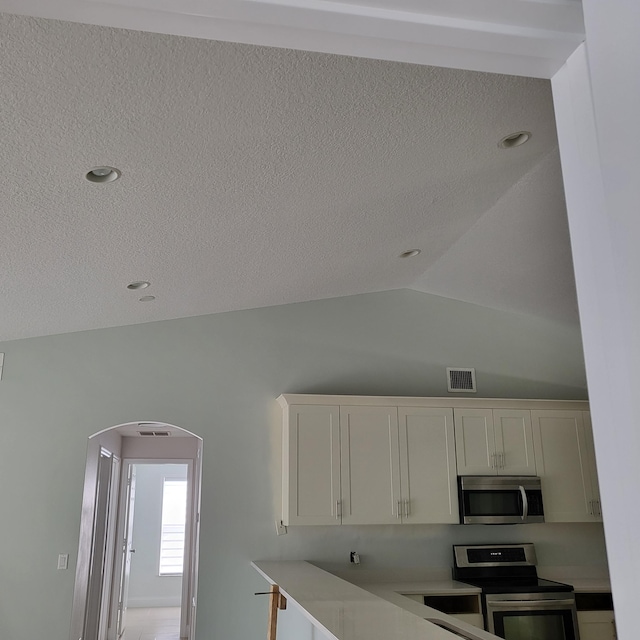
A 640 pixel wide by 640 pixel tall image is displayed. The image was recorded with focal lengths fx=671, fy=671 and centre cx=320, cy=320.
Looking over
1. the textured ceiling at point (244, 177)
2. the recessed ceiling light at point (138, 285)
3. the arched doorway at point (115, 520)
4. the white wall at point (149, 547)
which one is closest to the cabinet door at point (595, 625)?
the textured ceiling at point (244, 177)

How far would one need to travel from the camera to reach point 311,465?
4.79 metres

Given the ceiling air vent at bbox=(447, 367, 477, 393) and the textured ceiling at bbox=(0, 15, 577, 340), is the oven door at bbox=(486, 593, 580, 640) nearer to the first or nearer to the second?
the ceiling air vent at bbox=(447, 367, 477, 393)

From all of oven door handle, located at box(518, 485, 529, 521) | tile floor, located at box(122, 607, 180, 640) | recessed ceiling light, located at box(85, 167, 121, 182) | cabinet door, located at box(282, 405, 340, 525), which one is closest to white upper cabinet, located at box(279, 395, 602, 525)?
cabinet door, located at box(282, 405, 340, 525)

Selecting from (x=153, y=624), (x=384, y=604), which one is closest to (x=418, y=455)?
(x=384, y=604)

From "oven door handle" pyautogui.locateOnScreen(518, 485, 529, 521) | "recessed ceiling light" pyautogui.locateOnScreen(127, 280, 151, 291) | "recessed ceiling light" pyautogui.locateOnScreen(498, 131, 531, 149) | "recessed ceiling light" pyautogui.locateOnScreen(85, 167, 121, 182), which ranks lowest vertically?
"oven door handle" pyautogui.locateOnScreen(518, 485, 529, 521)

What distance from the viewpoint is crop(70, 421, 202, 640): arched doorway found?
5.38 m

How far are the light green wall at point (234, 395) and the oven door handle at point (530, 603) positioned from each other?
606 mm

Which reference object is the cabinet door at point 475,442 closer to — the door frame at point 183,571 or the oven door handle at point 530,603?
the oven door handle at point 530,603

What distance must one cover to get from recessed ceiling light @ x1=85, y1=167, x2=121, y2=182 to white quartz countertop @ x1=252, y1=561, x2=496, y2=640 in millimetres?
1878

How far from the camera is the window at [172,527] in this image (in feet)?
35.0

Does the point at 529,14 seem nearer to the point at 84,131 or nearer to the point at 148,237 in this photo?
the point at 84,131

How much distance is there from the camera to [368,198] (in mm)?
3510

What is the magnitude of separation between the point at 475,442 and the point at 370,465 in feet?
2.75

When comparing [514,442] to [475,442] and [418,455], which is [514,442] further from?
[418,455]
